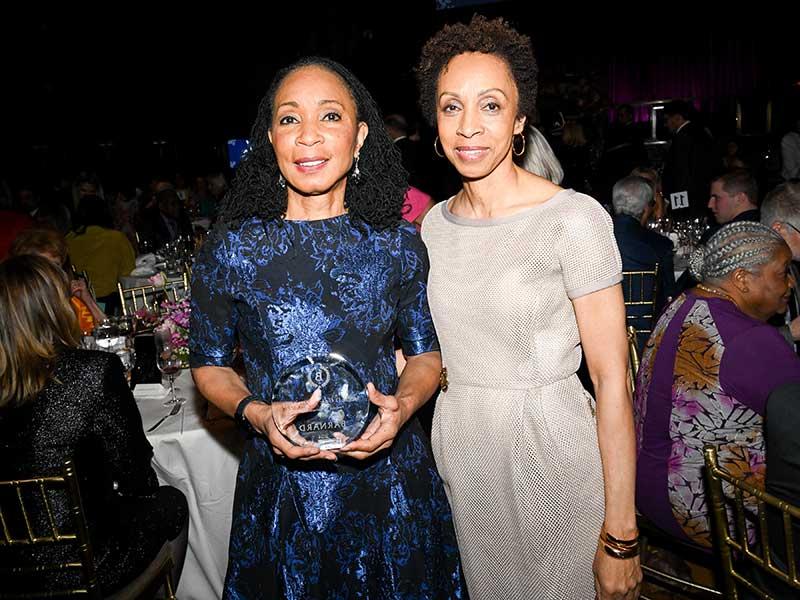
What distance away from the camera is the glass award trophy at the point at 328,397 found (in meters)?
1.38

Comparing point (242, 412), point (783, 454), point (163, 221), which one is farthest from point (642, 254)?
point (163, 221)

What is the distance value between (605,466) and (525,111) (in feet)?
2.77

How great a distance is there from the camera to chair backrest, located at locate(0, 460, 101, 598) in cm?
180

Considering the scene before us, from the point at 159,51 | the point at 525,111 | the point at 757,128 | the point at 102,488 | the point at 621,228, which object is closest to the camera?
the point at 525,111

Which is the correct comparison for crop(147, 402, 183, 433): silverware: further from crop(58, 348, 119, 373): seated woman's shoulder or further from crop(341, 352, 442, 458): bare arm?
crop(341, 352, 442, 458): bare arm

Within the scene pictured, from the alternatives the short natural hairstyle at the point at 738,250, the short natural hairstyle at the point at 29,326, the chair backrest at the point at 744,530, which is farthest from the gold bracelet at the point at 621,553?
the short natural hairstyle at the point at 29,326

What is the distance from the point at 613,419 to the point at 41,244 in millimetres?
3259

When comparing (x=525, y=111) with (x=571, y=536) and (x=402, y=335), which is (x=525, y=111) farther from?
(x=571, y=536)

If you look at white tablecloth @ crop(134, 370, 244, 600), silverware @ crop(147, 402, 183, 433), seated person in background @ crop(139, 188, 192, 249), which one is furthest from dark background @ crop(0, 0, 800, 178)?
white tablecloth @ crop(134, 370, 244, 600)

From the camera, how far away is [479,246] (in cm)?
154

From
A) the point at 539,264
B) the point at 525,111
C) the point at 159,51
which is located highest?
the point at 159,51

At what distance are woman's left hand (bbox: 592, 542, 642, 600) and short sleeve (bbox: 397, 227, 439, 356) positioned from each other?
0.63 metres

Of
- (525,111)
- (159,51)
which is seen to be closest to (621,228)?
(525,111)

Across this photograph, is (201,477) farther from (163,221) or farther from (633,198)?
(163,221)
